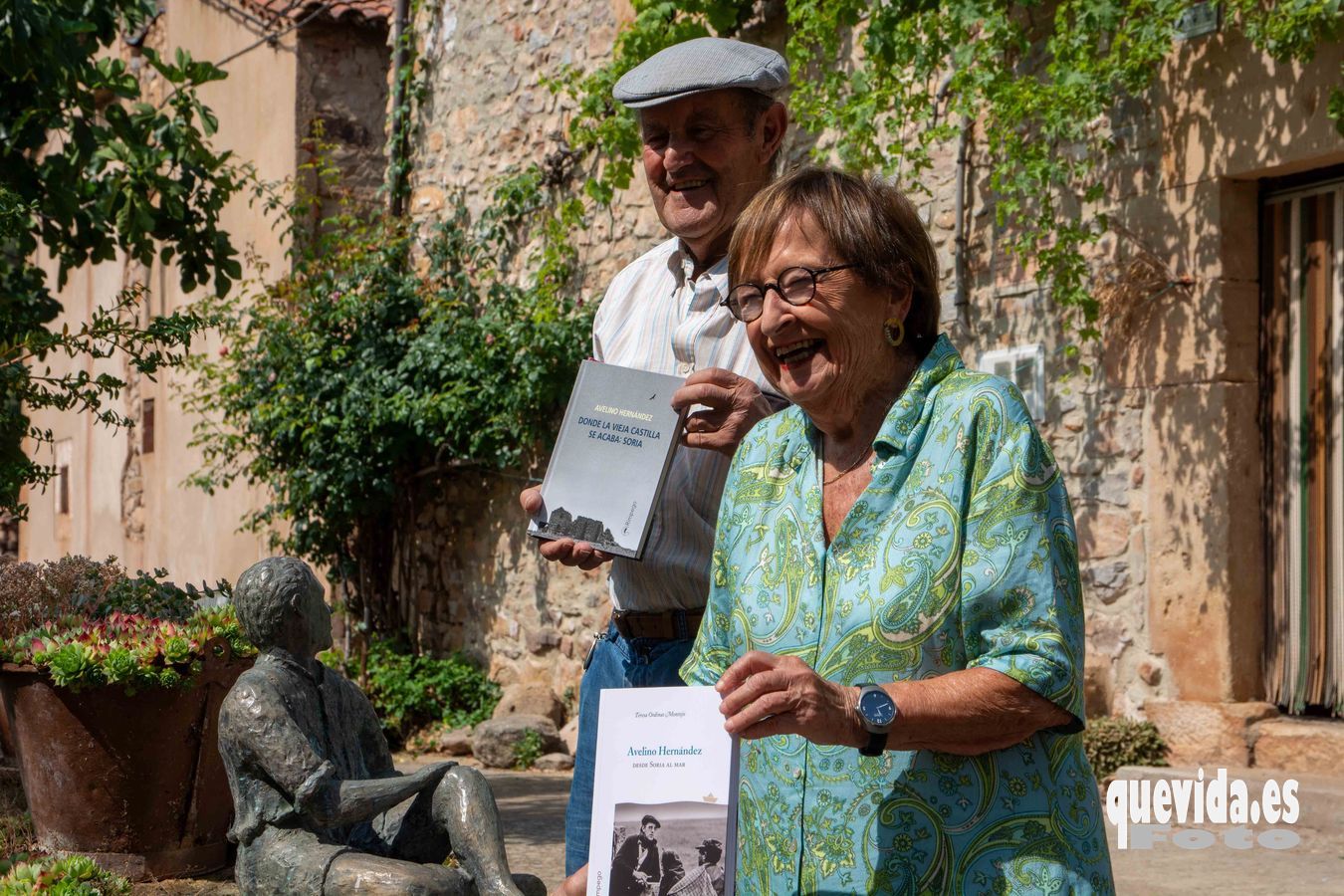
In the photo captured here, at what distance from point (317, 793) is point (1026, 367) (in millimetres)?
4450

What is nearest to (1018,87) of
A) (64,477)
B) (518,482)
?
(518,482)

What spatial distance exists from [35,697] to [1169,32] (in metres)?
4.77

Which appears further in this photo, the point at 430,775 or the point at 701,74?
the point at 430,775

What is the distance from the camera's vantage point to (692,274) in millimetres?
2717

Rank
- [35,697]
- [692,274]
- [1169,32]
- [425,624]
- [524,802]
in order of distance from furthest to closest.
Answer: [425,624] → [524,802] → [1169,32] → [35,697] → [692,274]

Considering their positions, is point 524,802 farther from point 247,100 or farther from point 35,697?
point 247,100

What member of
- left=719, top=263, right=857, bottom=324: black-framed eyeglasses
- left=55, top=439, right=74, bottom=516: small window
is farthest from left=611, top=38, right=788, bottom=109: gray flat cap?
left=55, top=439, right=74, bottom=516: small window

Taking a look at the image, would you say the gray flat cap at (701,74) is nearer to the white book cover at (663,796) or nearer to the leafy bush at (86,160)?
the white book cover at (663,796)

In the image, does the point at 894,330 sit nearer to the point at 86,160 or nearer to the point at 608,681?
the point at 608,681

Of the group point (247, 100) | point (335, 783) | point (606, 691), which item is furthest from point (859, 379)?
point (247, 100)

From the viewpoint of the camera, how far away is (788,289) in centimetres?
190

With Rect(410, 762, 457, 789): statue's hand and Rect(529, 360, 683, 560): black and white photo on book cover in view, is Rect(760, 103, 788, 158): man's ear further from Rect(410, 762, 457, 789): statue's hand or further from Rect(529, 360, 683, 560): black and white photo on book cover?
Rect(410, 762, 457, 789): statue's hand

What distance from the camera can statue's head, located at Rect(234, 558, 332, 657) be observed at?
10.3 ft

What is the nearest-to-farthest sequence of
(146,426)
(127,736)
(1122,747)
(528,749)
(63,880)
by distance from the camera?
(63,880) < (127,736) < (1122,747) < (528,749) < (146,426)
